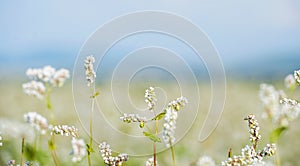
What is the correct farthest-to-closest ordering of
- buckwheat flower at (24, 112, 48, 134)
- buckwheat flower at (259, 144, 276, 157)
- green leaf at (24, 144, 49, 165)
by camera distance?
1. buckwheat flower at (259, 144, 276, 157)
2. green leaf at (24, 144, 49, 165)
3. buckwheat flower at (24, 112, 48, 134)

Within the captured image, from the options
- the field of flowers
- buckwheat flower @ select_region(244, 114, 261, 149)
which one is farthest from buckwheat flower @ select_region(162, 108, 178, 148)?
buckwheat flower @ select_region(244, 114, 261, 149)

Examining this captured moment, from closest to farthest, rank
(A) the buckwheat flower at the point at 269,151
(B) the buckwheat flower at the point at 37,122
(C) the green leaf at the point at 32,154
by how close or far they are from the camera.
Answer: (B) the buckwheat flower at the point at 37,122 → (C) the green leaf at the point at 32,154 → (A) the buckwheat flower at the point at 269,151

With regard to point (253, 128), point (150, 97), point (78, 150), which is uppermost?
point (150, 97)

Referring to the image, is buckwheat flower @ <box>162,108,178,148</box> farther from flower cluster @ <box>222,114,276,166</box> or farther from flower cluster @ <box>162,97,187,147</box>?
flower cluster @ <box>222,114,276,166</box>

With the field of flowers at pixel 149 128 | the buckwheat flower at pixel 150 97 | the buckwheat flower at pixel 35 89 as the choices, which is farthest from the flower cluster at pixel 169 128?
the buckwheat flower at pixel 35 89

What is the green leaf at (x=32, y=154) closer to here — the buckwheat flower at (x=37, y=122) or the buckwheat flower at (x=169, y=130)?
the buckwheat flower at (x=37, y=122)

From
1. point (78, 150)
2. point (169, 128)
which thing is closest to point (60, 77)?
point (78, 150)

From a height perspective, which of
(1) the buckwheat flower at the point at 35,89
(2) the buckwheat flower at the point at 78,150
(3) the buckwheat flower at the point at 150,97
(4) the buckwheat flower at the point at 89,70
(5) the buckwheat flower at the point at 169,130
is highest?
(4) the buckwheat flower at the point at 89,70

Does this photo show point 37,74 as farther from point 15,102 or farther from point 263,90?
point 15,102

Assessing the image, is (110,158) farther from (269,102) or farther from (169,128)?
(269,102)
